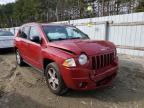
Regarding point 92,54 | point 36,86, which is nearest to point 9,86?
point 36,86

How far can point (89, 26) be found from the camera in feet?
39.0

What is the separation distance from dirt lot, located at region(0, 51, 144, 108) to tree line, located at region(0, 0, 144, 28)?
9.31 metres

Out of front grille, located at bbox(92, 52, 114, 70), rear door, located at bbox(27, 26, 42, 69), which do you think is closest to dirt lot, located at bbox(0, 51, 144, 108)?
rear door, located at bbox(27, 26, 42, 69)

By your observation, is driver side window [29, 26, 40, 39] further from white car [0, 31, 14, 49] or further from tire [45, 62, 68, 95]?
white car [0, 31, 14, 49]

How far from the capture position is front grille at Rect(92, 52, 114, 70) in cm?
444

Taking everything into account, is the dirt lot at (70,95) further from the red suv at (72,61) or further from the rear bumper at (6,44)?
the rear bumper at (6,44)

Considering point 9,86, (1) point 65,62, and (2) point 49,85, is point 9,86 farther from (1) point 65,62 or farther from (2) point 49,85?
(1) point 65,62

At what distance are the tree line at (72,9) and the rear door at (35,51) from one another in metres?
9.62

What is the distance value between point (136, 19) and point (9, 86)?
20.2 feet

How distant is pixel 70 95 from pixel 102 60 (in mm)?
1166

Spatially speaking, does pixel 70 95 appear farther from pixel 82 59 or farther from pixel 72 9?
pixel 72 9

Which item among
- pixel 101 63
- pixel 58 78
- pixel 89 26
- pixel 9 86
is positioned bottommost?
pixel 9 86

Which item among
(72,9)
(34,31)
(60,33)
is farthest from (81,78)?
(72,9)

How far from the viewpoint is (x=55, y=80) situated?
16.0 feet
